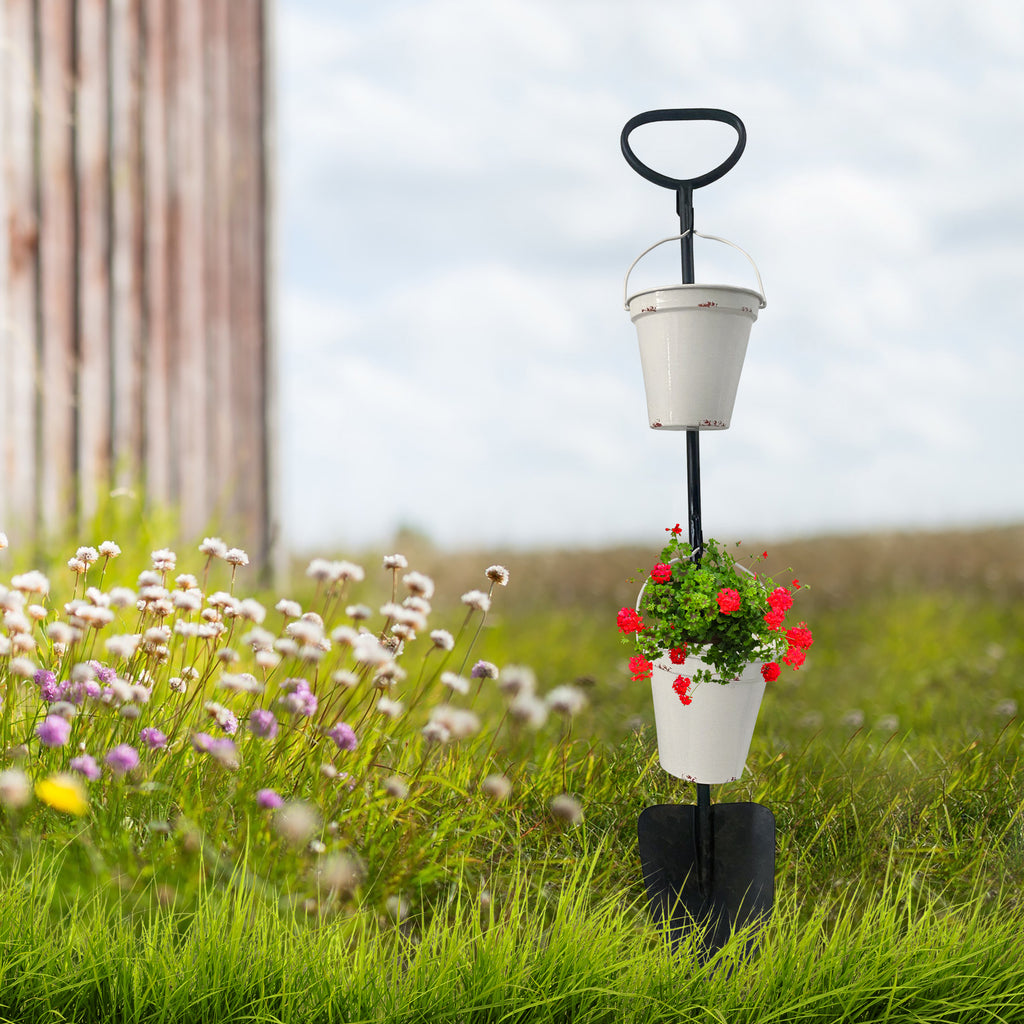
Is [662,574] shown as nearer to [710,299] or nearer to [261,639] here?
[710,299]

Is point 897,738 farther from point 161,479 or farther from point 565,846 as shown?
point 161,479

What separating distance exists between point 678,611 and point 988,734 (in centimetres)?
188

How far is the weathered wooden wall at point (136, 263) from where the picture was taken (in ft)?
14.2

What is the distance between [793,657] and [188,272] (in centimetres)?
435

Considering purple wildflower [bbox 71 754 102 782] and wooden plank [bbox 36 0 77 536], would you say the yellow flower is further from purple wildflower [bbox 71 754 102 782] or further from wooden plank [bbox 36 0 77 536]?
wooden plank [bbox 36 0 77 536]

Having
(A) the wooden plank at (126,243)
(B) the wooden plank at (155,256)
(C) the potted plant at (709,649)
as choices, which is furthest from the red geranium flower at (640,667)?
(B) the wooden plank at (155,256)

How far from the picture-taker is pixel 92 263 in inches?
183

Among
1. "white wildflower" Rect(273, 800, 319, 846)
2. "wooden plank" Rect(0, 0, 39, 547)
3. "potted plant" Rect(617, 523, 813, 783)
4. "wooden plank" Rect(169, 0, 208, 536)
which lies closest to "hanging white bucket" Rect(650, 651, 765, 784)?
"potted plant" Rect(617, 523, 813, 783)

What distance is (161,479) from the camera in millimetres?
5098

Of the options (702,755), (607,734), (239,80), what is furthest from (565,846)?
(239,80)

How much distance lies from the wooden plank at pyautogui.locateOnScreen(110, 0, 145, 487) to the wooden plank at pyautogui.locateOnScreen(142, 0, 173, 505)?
4 cm

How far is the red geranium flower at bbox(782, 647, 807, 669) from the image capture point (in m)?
2.19

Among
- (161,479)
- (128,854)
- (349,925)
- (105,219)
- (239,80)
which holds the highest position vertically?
(239,80)

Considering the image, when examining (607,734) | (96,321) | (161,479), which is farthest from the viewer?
(161,479)
